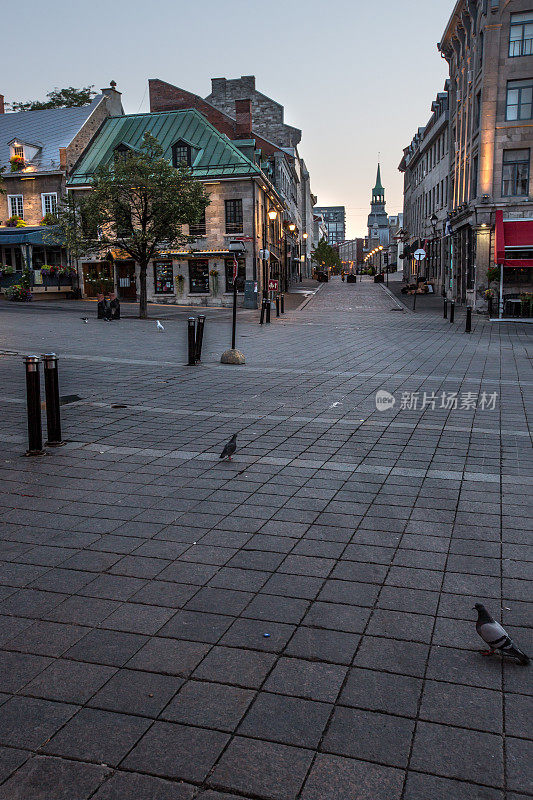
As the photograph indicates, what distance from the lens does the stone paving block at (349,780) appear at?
241 centimetres

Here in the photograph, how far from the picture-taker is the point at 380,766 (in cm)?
255

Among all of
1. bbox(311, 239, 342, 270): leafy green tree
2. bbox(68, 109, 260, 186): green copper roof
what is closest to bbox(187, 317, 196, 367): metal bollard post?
bbox(68, 109, 260, 186): green copper roof

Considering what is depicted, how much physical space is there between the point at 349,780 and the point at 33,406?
17.8 ft

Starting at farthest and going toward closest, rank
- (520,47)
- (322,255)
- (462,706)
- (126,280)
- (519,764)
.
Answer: (322,255) → (126,280) → (520,47) → (462,706) → (519,764)

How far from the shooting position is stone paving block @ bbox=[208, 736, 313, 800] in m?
2.44

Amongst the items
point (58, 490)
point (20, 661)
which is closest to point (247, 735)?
point (20, 661)

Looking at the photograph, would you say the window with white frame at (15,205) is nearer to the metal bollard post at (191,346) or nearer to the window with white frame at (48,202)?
the window with white frame at (48,202)

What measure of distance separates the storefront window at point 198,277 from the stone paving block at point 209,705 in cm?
3963

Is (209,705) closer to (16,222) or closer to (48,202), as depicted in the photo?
(16,222)

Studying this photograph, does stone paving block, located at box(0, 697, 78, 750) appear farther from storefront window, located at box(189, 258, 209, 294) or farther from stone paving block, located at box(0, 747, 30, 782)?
storefront window, located at box(189, 258, 209, 294)

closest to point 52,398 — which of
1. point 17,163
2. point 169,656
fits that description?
point 169,656

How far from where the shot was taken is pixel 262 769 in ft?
8.31

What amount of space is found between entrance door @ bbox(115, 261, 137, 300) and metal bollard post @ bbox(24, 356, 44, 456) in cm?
3711

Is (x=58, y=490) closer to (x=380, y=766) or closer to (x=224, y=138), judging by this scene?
(x=380, y=766)
